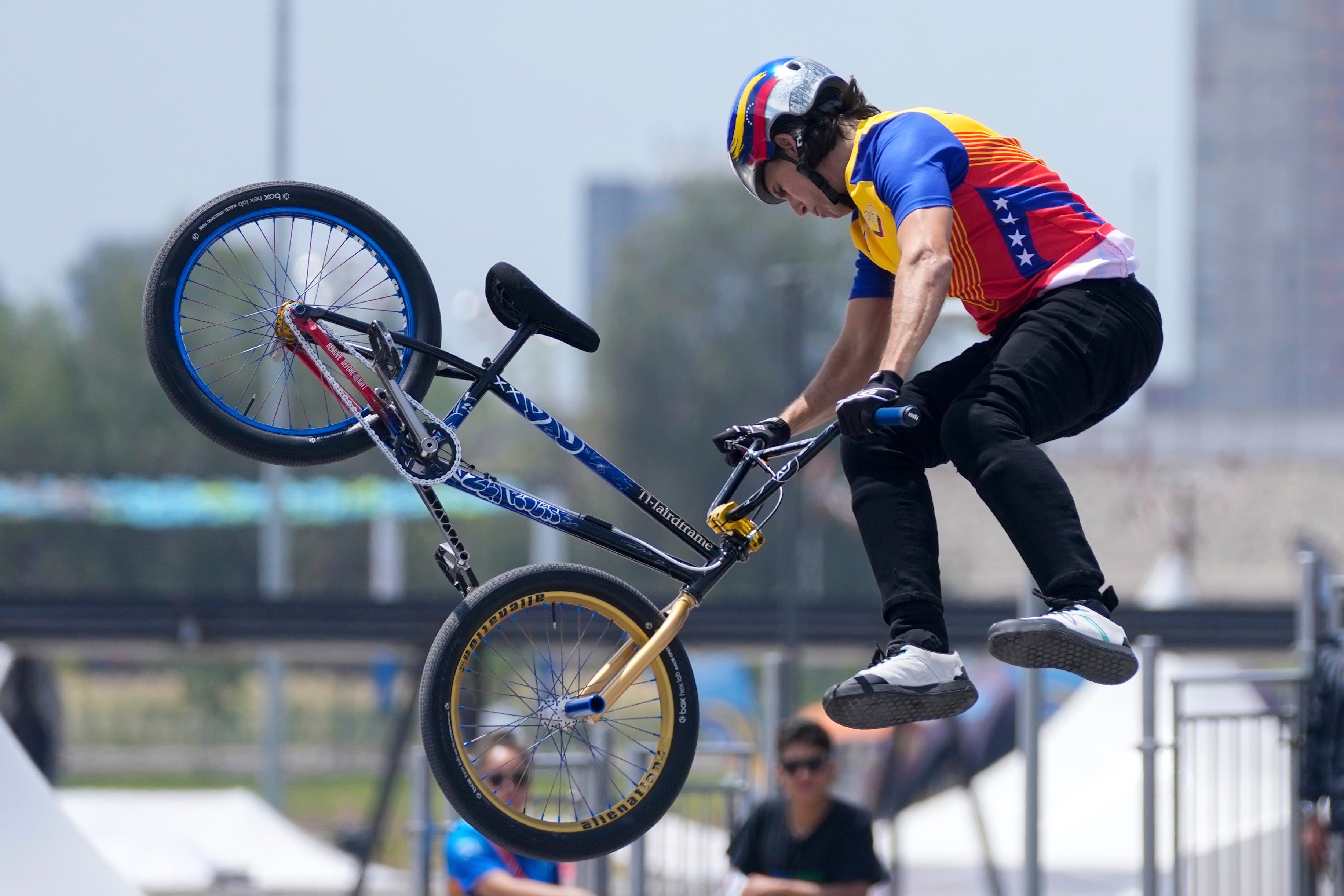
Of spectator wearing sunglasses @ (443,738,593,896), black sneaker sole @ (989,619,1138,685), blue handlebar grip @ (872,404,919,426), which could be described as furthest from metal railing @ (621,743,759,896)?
blue handlebar grip @ (872,404,919,426)

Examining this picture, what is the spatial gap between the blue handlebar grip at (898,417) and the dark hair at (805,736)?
2.98m

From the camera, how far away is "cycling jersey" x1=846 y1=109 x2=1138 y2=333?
12.9 feet

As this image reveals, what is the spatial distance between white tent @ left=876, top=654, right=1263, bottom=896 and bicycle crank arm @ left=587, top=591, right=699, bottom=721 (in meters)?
9.97

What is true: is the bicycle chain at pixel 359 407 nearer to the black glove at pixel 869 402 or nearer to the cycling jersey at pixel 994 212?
the black glove at pixel 869 402

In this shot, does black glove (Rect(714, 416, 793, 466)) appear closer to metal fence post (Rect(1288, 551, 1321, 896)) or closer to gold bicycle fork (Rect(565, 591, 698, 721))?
gold bicycle fork (Rect(565, 591, 698, 721))

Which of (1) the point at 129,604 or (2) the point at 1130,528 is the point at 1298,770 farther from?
(2) the point at 1130,528

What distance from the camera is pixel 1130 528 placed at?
6112cm

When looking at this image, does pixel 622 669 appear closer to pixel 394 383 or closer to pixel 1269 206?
pixel 394 383

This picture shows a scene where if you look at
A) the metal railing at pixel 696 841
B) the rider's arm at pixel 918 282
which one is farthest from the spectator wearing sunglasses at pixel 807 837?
the rider's arm at pixel 918 282

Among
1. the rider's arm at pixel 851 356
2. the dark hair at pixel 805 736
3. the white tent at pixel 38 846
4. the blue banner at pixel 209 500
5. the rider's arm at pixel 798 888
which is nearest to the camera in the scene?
the rider's arm at pixel 851 356

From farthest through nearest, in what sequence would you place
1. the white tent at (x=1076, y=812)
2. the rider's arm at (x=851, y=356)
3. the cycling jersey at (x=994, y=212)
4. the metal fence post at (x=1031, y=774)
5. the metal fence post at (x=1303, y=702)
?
the white tent at (x=1076, y=812), the metal fence post at (x=1031, y=774), the metal fence post at (x=1303, y=702), the rider's arm at (x=851, y=356), the cycling jersey at (x=994, y=212)

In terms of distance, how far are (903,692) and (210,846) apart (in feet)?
44.5

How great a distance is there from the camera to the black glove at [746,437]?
167 inches

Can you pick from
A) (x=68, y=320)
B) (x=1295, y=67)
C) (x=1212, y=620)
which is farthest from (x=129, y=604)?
(x=1295, y=67)
